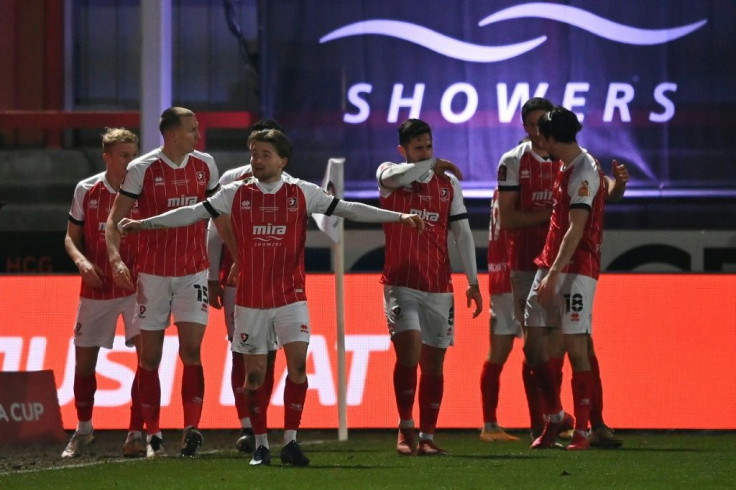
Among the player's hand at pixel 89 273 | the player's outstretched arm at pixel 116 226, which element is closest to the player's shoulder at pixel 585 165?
the player's outstretched arm at pixel 116 226

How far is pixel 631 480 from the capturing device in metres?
6.50

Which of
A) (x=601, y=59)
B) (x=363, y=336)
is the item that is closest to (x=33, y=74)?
(x=601, y=59)

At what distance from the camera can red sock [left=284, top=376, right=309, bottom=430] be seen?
737 centimetres

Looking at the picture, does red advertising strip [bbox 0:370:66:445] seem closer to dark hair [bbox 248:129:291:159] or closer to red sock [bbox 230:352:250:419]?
red sock [bbox 230:352:250:419]

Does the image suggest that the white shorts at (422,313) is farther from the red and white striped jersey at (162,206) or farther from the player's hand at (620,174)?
the player's hand at (620,174)

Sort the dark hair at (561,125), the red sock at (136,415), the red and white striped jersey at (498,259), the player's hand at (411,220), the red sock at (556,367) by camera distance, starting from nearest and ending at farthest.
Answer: the player's hand at (411,220)
the dark hair at (561,125)
the red sock at (136,415)
the red sock at (556,367)
the red and white striped jersey at (498,259)

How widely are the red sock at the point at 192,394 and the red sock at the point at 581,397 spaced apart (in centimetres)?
209

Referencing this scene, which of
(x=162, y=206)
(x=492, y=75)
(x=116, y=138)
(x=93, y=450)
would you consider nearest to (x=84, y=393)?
(x=93, y=450)

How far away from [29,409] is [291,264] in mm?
2803

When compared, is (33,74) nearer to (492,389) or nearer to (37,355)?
(37,355)

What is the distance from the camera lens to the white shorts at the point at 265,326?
7.38 m

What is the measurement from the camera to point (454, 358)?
10297mm

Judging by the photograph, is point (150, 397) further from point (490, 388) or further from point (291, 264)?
point (490, 388)

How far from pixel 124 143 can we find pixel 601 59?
6700mm
